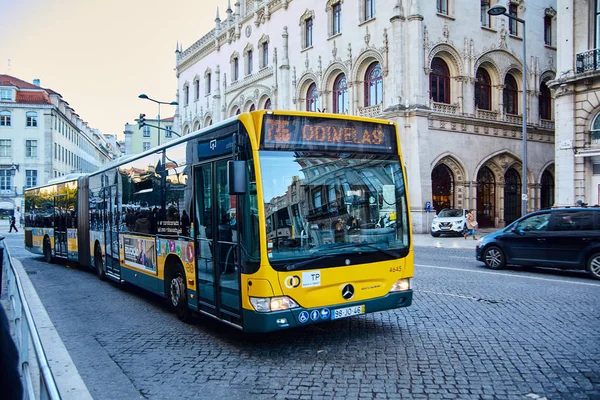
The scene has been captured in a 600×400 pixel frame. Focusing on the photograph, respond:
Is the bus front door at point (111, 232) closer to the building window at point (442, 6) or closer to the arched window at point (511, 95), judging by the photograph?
the building window at point (442, 6)

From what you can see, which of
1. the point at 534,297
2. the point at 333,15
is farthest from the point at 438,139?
the point at 534,297

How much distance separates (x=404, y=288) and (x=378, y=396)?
7.70 ft

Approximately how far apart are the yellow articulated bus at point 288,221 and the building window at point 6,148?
6389 cm

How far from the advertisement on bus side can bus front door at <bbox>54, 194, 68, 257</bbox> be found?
645 centimetres

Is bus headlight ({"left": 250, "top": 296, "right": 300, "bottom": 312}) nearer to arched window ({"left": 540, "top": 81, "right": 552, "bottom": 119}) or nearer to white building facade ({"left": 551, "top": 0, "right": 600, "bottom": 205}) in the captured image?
white building facade ({"left": 551, "top": 0, "right": 600, "bottom": 205})

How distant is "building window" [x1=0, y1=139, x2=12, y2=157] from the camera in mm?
62656

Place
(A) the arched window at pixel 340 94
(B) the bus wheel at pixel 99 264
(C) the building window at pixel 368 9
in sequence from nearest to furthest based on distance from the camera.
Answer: (B) the bus wheel at pixel 99 264 < (C) the building window at pixel 368 9 < (A) the arched window at pixel 340 94

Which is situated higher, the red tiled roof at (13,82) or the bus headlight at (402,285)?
the red tiled roof at (13,82)

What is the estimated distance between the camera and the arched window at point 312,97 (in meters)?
37.2

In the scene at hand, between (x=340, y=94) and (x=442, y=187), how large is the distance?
366 inches

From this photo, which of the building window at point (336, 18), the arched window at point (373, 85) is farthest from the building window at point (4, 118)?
the arched window at point (373, 85)

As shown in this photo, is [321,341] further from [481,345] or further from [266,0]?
[266,0]

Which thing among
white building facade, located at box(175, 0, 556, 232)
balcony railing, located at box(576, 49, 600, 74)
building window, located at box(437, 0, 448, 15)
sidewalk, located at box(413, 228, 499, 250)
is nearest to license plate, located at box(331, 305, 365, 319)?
sidewalk, located at box(413, 228, 499, 250)

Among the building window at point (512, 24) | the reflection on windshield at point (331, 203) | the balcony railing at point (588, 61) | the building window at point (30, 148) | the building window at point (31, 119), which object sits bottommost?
the reflection on windshield at point (331, 203)
